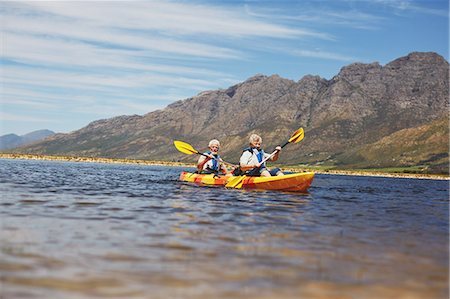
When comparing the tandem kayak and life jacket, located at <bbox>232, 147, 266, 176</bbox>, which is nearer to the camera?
the tandem kayak

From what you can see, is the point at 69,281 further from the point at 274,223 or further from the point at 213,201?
the point at 213,201

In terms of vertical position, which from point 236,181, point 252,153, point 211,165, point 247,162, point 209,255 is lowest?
point 209,255

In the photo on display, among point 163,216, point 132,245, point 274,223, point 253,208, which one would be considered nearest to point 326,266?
point 132,245

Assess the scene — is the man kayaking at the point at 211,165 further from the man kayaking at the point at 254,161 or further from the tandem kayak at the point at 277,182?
the man kayaking at the point at 254,161

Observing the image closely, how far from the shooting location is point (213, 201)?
59.8ft

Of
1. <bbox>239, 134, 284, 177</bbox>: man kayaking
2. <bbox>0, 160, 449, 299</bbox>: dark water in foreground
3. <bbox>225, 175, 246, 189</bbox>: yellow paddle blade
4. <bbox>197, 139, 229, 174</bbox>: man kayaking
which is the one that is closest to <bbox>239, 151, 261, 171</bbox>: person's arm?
<bbox>239, 134, 284, 177</bbox>: man kayaking

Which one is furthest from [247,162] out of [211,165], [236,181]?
[211,165]

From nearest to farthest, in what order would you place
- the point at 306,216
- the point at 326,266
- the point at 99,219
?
the point at 326,266
the point at 99,219
the point at 306,216

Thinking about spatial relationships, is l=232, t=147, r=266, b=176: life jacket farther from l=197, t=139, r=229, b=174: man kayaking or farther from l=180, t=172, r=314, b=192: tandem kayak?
l=197, t=139, r=229, b=174: man kayaking

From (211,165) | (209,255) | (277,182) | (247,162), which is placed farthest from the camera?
(211,165)

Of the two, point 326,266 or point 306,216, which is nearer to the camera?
point 326,266

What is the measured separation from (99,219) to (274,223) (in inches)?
189

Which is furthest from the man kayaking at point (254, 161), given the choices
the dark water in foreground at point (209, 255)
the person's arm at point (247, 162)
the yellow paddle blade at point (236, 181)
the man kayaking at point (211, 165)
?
the dark water in foreground at point (209, 255)

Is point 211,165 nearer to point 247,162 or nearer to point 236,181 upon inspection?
point 236,181
